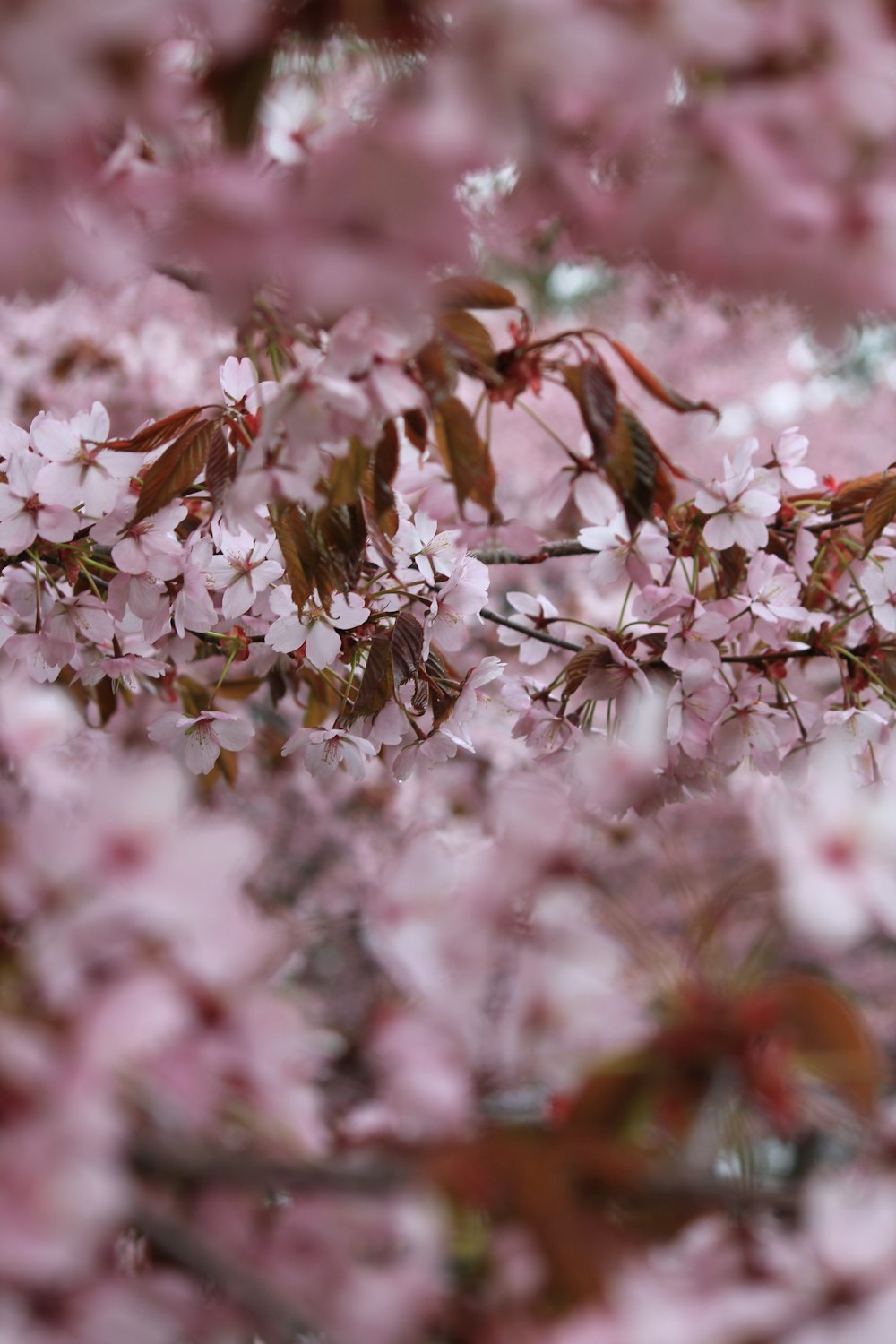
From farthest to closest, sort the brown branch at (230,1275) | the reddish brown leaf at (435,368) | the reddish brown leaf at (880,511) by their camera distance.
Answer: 1. the reddish brown leaf at (880,511)
2. the reddish brown leaf at (435,368)
3. the brown branch at (230,1275)

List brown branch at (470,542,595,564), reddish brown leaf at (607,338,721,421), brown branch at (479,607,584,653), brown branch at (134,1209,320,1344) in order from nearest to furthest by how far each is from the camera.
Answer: brown branch at (134,1209,320,1344)
reddish brown leaf at (607,338,721,421)
brown branch at (470,542,595,564)
brown branch at (479,607,584,653)

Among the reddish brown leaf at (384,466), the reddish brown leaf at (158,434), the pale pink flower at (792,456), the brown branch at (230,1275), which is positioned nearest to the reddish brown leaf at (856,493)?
the pale pink flower at (792,456)

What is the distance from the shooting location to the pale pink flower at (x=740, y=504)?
92 cm

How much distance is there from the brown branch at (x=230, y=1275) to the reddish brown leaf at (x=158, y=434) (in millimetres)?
600

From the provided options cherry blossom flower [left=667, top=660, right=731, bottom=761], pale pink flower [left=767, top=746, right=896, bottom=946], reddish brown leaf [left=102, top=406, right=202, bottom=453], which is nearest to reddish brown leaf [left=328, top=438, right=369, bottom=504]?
reddish brown leaf [left=102, top=406, right=202, bottom=453]

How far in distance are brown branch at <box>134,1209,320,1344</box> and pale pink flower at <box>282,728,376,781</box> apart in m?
0.59

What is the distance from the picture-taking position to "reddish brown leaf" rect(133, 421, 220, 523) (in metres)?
0.79

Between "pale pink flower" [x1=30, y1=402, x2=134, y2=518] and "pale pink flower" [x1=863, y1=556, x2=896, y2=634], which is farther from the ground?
"pale pink flower" [x1=30, y1=402, x2=134, y2=518]

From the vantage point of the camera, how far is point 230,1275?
14.4 inches

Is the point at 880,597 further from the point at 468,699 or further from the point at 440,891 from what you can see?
the point at 440,891

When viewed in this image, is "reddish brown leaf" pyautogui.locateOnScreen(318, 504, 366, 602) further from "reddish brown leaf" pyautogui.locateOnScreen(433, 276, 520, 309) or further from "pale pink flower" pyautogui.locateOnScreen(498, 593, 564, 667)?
"pale pink flower" pyautogui.locateOnScreen(498, 593, 564, 667)

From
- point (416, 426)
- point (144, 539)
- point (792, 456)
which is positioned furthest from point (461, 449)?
point (792, 456)

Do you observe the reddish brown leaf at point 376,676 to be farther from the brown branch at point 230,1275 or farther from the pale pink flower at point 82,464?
the brown branch at point 230,1275

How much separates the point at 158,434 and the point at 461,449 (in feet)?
1.02
